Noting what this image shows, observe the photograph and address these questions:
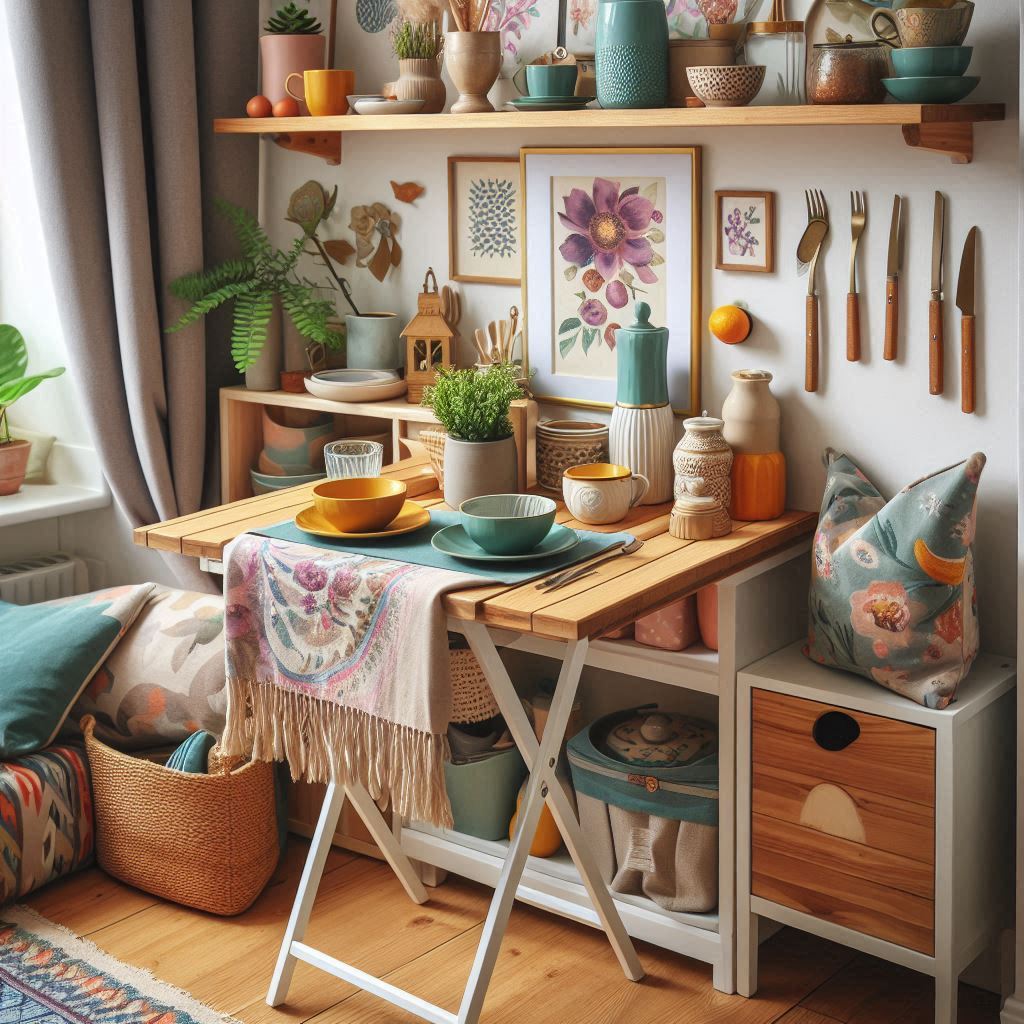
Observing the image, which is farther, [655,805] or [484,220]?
[484,220]

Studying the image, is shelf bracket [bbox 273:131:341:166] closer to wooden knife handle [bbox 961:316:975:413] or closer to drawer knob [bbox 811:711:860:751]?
wooden knife handle [bbox 961:316:975:413]

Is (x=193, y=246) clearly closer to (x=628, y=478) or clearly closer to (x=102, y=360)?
(x=102, y=360)

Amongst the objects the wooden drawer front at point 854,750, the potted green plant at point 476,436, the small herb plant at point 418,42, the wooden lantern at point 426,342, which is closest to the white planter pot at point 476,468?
the potted green plant at point 476,436

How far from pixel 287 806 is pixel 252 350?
944 millimetres

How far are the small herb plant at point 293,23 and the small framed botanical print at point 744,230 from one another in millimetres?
980

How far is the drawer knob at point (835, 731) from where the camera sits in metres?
2.16

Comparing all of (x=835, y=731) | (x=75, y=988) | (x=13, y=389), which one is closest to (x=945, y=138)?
(x=835, y=731)

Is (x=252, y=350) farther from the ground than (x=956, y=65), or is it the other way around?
(x=956, y=65)

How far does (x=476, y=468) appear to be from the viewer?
2326mm

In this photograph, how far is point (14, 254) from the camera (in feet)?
11.3

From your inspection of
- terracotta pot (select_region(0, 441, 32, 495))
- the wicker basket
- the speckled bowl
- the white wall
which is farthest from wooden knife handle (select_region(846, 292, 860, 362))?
terracotta pot (select_region(0, 441, 32, 495))

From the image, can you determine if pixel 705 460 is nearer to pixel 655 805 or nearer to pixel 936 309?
pixel 936 309

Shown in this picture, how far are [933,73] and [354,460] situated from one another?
1.10 meters

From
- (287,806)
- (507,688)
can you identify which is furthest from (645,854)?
(287,806)
